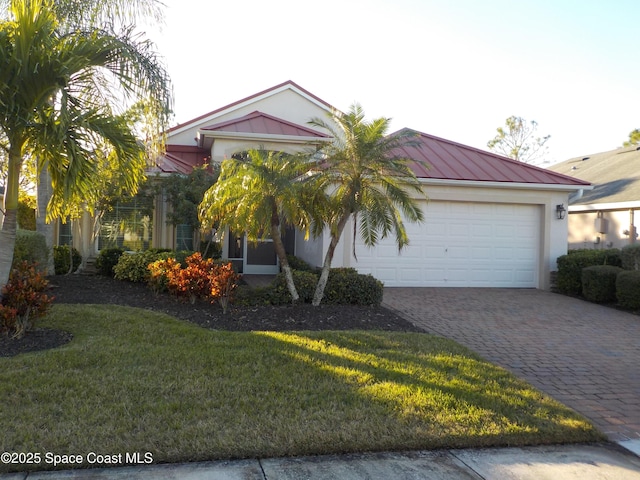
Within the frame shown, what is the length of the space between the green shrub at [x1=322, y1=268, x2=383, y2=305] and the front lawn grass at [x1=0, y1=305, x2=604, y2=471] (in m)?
2.66

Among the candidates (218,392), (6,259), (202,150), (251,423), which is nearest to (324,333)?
(218,392)

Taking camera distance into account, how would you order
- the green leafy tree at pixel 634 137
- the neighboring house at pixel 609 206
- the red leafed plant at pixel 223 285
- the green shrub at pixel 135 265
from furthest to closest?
the green leafy tree at pixel 634 137 → the neighboring house at pixel 609 206 → the green shrub at pixel 135 265 → the red leafed plant at pixel 223 285

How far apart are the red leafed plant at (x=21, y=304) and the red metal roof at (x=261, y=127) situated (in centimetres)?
928

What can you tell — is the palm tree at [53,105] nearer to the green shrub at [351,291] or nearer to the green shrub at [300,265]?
the green shrub at [351,291]

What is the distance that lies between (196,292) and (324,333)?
278 cm

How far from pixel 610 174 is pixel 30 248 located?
20.1 m

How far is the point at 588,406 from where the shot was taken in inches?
208

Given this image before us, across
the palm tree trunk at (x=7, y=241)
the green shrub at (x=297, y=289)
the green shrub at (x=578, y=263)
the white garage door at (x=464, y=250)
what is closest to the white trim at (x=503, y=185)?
the white garage door at (x=464, y=250)

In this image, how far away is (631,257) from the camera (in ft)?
38.7

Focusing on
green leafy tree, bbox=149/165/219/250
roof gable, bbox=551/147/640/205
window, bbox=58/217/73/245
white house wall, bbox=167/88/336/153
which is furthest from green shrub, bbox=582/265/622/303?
window, bbox=58/217/73/245

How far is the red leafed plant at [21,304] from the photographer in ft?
21.0

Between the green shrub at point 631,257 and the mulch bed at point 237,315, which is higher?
the green shrub at point 631,257

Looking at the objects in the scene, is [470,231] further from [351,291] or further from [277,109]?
[277,109]

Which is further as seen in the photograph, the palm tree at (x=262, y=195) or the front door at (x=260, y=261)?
the front door at (x=260, y=261)
